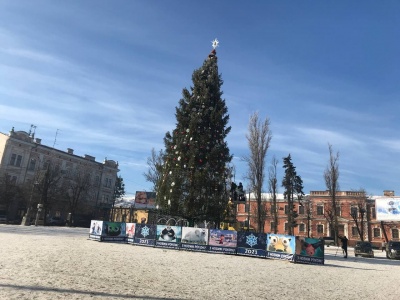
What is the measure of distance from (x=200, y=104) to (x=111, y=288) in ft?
63.1

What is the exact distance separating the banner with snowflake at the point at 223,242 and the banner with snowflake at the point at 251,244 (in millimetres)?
382

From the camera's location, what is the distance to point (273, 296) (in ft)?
28.8

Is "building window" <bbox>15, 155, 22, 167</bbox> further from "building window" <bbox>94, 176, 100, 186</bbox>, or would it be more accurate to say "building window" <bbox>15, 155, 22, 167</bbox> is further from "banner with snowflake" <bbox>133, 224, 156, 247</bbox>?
"banner with snowflake" <bbox>133, 224, 156, 247</bbox>

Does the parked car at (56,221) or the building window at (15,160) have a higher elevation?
the building window at (15,160)

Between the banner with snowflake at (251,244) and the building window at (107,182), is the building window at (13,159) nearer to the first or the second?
the building window at (107,182)

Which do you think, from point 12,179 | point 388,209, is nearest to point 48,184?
point 12,179

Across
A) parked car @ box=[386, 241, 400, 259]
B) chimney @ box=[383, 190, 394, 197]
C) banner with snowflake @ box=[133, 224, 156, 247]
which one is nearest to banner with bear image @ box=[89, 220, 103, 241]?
banner with snowflake @ box=[133, 224, 156, 247]

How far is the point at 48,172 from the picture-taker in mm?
54000

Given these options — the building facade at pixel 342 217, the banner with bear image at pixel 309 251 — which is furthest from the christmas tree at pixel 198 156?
the building facade at pixel 342 217

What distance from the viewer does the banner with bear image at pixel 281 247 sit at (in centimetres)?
1984

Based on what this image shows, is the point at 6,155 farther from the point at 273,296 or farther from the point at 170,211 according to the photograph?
the point at 273,296

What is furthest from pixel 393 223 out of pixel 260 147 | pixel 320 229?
pixel 260 147

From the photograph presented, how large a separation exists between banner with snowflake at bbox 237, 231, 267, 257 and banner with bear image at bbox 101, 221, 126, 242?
9.26 m

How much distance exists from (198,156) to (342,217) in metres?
55.5
